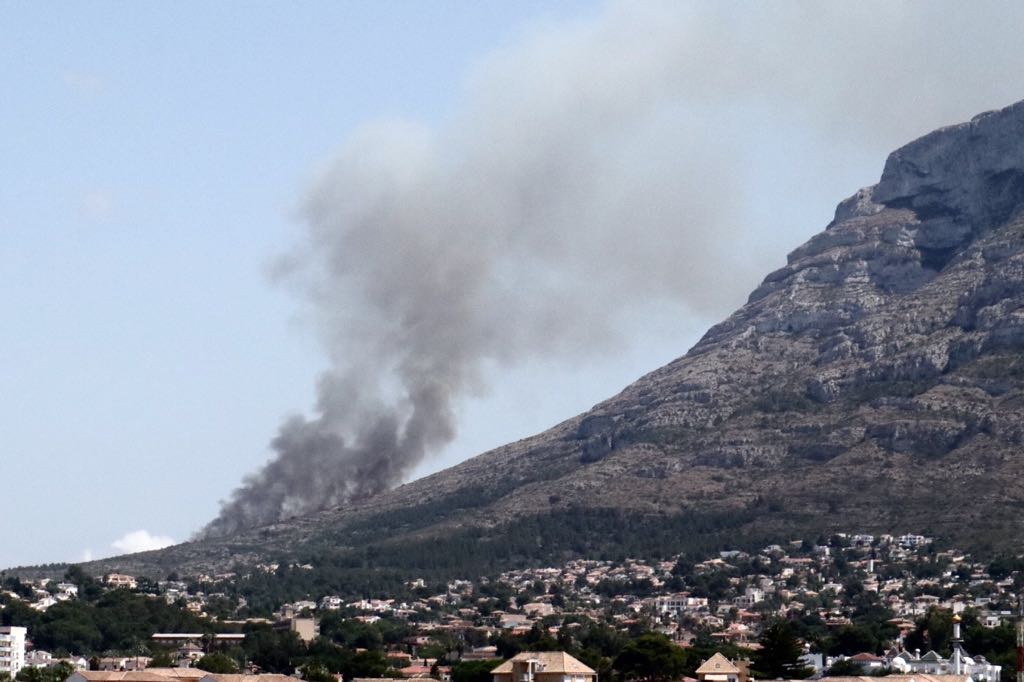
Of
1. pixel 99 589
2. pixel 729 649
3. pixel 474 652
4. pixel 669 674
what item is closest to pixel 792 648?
pixel 669 674

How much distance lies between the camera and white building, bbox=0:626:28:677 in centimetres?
15425

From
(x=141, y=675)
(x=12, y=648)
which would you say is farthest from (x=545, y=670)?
(x=12, y=648)

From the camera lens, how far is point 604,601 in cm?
19512

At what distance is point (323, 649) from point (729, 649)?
24.7 meters

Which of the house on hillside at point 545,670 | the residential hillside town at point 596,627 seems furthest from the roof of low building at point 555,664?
the residential hillside town at point 596,627

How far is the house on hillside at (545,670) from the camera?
115188 millimetres

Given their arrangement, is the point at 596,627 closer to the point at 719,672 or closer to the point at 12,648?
the point at 12,648

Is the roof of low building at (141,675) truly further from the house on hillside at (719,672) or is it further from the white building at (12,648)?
the white building at (12,648)

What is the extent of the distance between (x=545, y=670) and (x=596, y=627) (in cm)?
4349

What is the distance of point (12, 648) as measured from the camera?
157 metres

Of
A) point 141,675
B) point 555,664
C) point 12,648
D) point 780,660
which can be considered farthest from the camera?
point 12,648

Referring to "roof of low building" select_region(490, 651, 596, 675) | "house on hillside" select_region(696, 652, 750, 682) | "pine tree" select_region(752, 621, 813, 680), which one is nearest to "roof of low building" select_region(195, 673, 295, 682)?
"roof of low building" select_region(490, 651, 596, 675)

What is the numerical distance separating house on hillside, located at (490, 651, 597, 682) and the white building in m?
45.0

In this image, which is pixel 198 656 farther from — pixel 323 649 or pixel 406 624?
pixel 406 624
